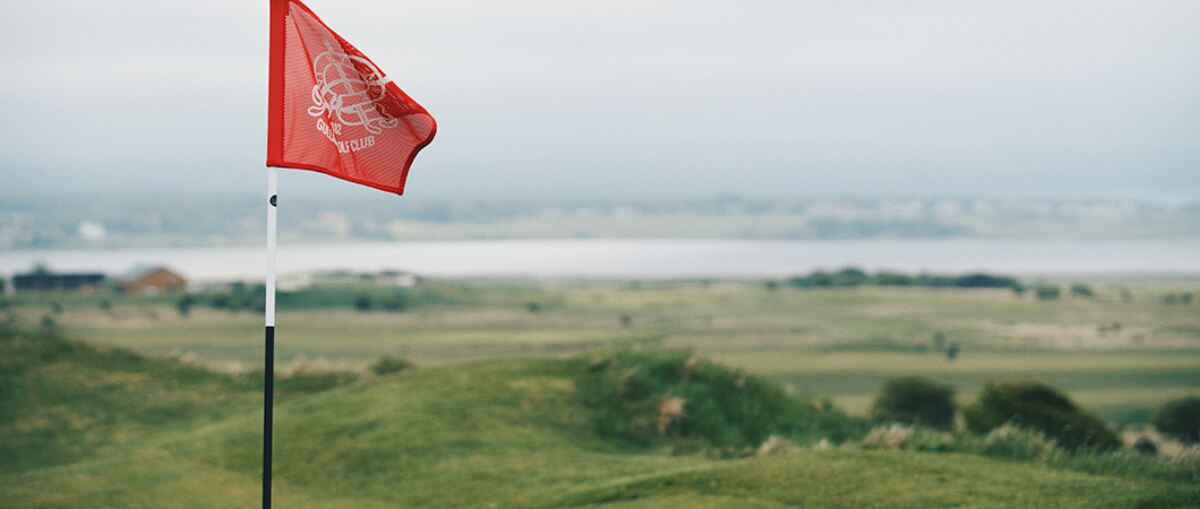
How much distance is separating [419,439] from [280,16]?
733 cm

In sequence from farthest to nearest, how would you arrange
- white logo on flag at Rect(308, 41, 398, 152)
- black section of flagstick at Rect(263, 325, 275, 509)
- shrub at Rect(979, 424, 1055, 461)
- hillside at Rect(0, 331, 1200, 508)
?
shrub at Rect(979, 424, 1055, 461) < hillside at Rect(0, 331, 1200, 508) < white logo on flag at Rect(308, 41, 398, 152) < black section of flagstick at Rect(263, 325, 275, 509)

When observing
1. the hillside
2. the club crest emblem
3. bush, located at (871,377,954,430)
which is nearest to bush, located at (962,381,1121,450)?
bush, located at (871,377,954,430)

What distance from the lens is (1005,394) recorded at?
1945cm

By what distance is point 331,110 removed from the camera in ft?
31.4

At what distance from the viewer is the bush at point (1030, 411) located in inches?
739

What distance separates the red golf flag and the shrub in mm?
7562

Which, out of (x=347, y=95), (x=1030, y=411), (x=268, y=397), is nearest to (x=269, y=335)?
(x=268, y=397)

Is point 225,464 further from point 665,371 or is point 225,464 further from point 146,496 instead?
point 665,371

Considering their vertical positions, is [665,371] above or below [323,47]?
below

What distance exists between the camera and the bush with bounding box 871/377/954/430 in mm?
21031

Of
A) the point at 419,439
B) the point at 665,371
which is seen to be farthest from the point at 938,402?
the point at 419,439

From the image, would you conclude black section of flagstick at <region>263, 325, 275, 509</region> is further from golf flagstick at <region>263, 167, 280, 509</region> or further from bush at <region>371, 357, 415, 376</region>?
bush at <region>371, 357, 415, 376</region>

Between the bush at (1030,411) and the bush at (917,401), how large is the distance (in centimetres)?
138

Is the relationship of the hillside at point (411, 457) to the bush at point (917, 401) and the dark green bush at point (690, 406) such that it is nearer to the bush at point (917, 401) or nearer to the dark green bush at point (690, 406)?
the dark green bush at point (690, 406)
